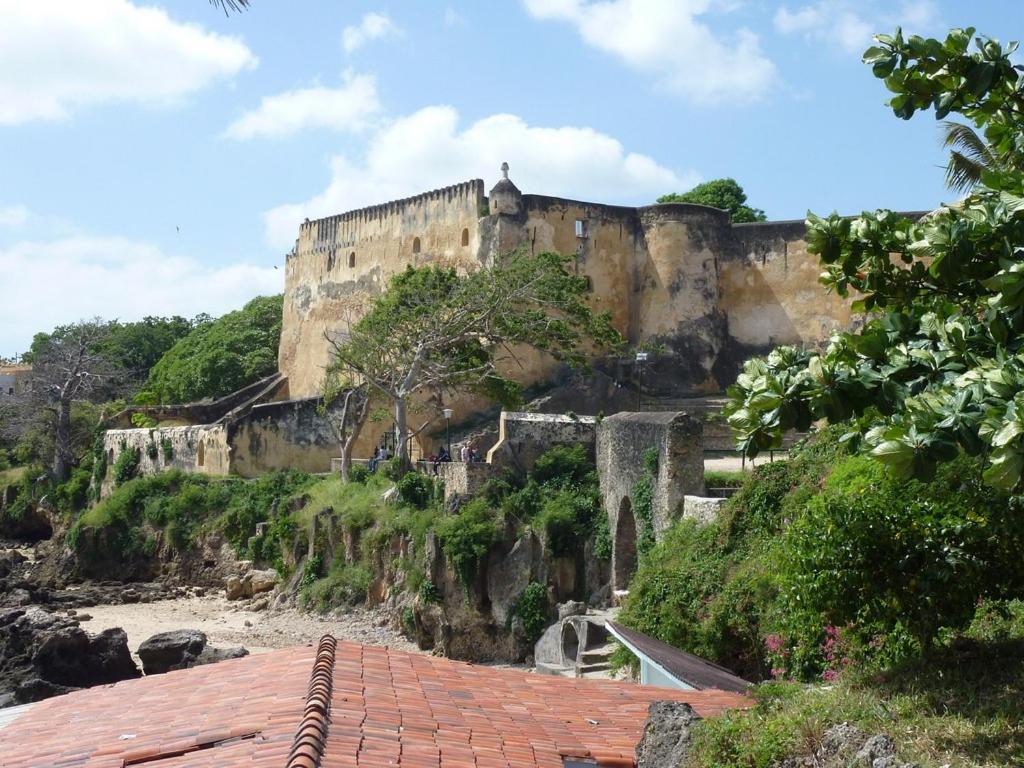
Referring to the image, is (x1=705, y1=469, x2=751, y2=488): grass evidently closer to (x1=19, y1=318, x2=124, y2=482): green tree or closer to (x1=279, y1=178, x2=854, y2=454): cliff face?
(x1=279, y1=178, x2=854, y2=454): cliff face

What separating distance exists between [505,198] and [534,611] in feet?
51.1

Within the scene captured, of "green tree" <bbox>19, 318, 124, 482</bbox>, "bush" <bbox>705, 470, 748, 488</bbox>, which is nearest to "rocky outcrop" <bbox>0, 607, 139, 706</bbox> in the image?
"bush" <bbox>705, 470, 748, 488</bbox>

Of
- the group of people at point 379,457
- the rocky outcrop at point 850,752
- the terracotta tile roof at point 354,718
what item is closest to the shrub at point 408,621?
the group of people at point 379,457

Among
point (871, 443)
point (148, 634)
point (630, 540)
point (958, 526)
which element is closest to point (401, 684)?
point (958, 526)

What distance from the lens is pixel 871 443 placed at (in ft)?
17.7

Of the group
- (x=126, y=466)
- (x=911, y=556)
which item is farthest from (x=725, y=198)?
(x=911, y=556)

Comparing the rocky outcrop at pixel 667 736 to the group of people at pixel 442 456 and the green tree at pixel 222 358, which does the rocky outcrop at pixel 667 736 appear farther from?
the green tree at pixel 222 358

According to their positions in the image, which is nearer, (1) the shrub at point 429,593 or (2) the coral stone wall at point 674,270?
(1) the shrub at point 429,593

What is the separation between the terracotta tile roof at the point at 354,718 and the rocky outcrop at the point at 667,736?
170 mm

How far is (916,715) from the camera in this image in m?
6.70

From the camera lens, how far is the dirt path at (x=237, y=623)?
80.4ft

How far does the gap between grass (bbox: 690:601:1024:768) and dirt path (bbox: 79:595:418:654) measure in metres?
16.6

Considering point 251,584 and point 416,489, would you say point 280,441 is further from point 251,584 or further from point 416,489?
point 416,489

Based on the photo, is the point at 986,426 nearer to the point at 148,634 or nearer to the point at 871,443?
the point at 871,443
